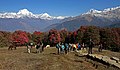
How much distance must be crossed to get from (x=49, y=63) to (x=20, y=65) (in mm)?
4499

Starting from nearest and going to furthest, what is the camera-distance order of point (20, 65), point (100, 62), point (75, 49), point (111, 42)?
1. point (20, 65)
2. point (100, 62)
3. point (75, 49)
4. point (111, 42)

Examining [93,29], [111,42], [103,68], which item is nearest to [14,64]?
[103,68]

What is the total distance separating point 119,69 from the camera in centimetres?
3975

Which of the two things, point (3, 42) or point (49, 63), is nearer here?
point (49, 63)

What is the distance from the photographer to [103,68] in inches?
1578

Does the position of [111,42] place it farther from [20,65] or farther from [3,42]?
[20,65]

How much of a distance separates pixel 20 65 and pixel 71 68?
782cm

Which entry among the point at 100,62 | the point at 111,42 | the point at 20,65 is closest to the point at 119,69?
the point at 100,62

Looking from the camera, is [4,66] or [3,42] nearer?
[4,66]

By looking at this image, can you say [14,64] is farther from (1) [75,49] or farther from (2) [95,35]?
(2) [95,35]

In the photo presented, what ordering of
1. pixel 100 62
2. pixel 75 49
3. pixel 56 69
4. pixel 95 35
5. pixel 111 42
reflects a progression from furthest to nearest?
pixel 95 35 < pixel 111 42 < pixel 75 49 < pixel 100 62 < pixel 56 69

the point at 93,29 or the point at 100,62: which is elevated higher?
the point at 93,29

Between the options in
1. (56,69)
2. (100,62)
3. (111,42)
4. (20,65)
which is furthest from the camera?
(111,42)

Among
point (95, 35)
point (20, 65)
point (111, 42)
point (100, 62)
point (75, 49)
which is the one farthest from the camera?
point (95, 35)
